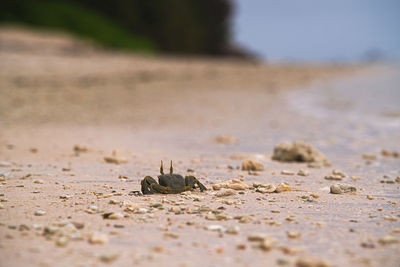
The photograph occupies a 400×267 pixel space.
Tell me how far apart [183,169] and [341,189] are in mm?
1716

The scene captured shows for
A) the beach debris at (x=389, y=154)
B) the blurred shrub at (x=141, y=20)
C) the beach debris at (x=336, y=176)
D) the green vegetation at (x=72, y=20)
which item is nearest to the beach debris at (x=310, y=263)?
the beach debris at (x=336, y=176)

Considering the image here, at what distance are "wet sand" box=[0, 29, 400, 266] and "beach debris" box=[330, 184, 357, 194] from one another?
3.3 inches

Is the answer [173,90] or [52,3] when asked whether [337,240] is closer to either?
[173,90]

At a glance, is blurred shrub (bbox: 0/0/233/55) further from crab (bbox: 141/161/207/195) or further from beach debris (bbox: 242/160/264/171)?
crab (bbox: 141/161/207/195)

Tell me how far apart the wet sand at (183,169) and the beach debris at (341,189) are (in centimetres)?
8

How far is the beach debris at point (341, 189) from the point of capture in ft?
13.8

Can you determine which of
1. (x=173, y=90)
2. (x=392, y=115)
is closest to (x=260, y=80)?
(x=173, y=90)

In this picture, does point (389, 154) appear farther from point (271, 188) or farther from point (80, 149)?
point (80, 149)

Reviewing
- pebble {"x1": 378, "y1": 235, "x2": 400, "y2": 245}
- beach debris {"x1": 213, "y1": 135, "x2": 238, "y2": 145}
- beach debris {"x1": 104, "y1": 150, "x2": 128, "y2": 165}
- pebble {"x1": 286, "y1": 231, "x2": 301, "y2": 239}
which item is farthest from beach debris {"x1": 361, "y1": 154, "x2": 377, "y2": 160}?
pebble {"x1": 286, "y1": 231, "x2": 301, "y2": 239}

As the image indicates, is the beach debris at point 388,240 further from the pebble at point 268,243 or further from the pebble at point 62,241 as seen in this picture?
the pebble at point 62,241

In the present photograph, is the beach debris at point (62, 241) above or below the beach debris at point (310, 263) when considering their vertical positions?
above

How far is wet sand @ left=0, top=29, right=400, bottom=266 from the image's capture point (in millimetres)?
2855

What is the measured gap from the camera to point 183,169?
17.3ft

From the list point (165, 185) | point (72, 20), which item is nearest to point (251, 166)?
point (165, 185)
